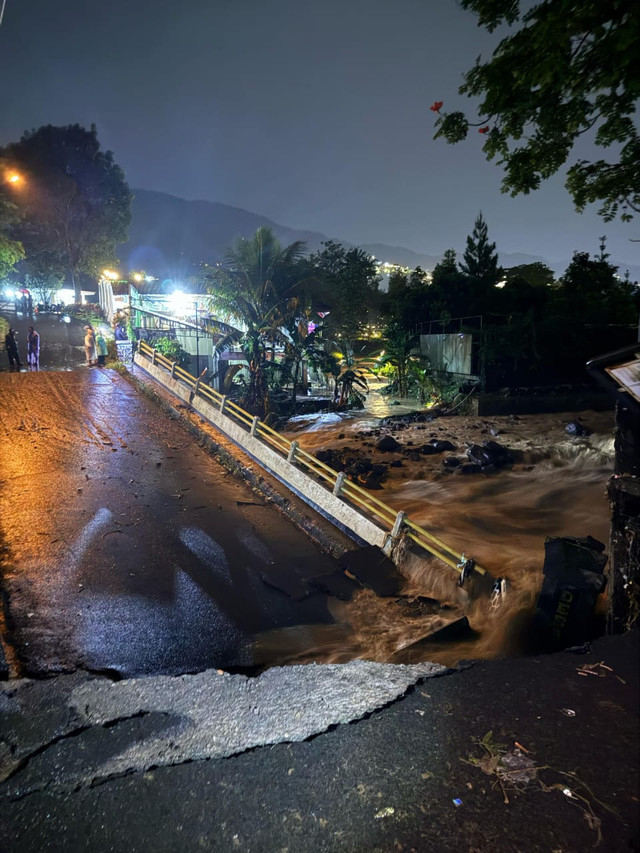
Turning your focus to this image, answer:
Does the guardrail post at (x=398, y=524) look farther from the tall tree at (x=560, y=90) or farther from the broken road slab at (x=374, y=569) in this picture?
the tall tree at (x=560, y=90)

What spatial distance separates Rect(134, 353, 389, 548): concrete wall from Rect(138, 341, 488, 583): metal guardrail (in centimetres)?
18

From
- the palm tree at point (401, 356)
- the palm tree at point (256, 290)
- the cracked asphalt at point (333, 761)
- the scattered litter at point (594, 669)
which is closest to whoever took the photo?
the cracked asphalt at point (333, 761)

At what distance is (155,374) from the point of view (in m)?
18.8

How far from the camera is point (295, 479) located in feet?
34.8

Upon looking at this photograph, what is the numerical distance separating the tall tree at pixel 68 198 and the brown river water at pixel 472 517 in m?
38.8

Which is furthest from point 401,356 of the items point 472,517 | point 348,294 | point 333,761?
point 333,761

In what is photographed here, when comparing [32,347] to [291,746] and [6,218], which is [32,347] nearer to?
[6,218]

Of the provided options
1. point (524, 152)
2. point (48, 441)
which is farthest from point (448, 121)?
point (48, 441)

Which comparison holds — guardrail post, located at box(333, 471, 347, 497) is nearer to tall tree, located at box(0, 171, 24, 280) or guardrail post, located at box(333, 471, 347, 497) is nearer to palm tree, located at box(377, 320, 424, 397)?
palm tree, located at box(377, 320, 424, 397)

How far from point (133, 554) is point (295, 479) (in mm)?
3776

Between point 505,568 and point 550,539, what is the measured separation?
2.65 meters

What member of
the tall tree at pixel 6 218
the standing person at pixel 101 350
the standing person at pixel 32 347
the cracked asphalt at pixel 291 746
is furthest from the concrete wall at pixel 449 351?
the tall tree at pixel 6 218

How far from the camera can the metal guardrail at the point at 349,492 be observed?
279 inches

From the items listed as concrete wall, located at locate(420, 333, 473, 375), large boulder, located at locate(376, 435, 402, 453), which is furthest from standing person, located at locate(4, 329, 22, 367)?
concrete wall, located at locate(420, 333, 473, 375)
